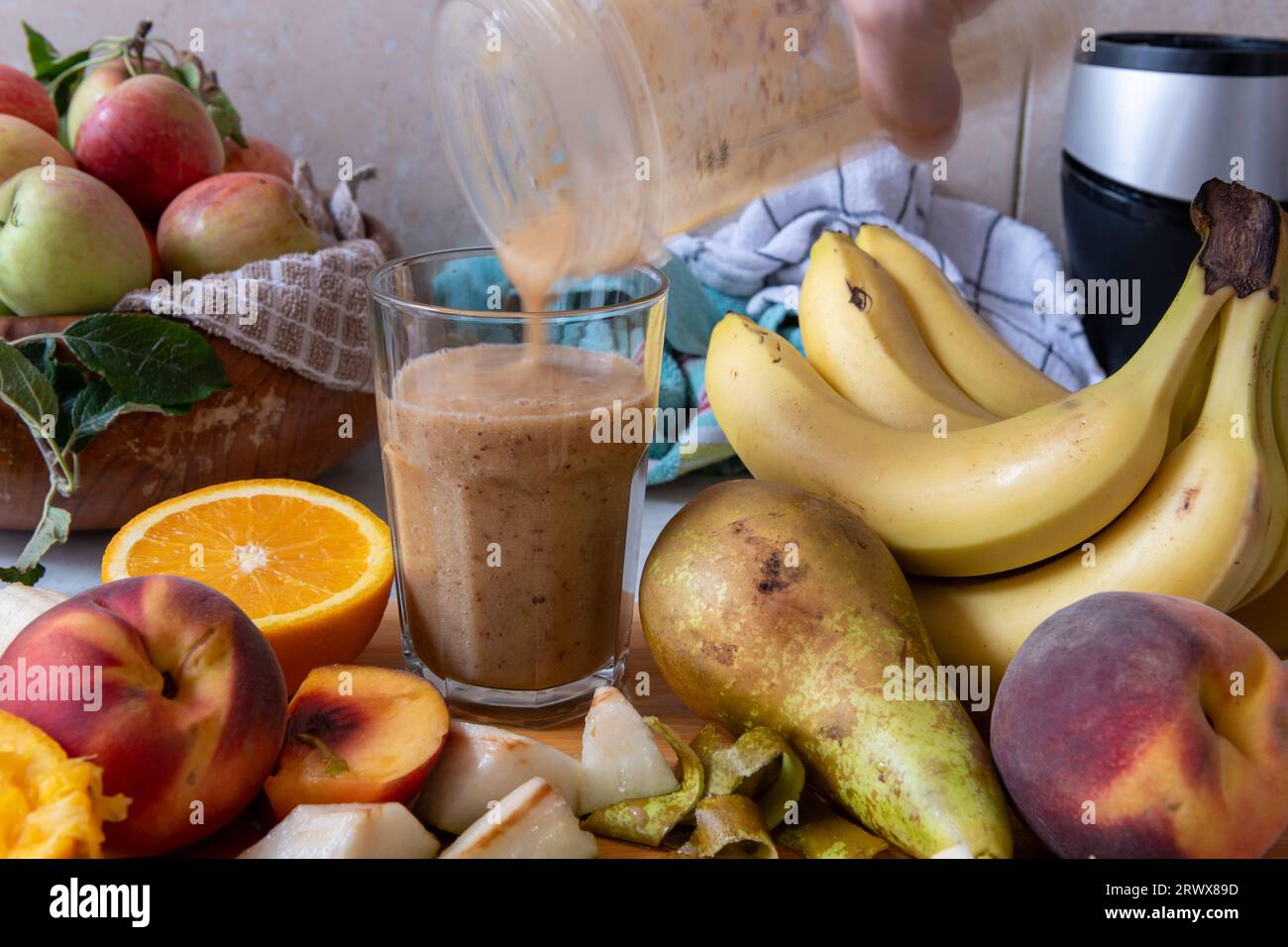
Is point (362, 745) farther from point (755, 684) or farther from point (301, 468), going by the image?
point (301, 468)

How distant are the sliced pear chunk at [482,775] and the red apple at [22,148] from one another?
2.27ft

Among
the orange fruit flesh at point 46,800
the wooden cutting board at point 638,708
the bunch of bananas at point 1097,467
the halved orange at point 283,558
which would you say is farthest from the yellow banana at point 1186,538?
the orange fruit flesh at point 46,800

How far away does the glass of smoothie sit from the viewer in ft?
2.29

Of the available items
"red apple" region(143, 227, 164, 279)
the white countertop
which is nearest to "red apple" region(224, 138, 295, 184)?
"red apple" region(143, 227, 164, 279)

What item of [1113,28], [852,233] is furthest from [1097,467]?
[1113,28]

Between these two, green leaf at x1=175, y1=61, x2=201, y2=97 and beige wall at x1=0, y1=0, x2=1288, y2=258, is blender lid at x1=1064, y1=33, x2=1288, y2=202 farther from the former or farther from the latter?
green leaf at x1=175, y1=61, x2=201, y2=97

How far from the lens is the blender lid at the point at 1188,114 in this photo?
47.0 inches

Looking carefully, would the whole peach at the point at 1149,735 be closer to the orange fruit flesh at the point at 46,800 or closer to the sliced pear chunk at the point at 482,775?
the sliced pear chunk at the point at 482,775

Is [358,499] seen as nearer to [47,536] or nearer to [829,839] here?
[47,536]

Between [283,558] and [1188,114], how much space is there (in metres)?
0.97

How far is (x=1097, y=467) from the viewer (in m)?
0.67

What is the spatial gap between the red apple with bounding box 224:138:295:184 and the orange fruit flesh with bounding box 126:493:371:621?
20.1 inches

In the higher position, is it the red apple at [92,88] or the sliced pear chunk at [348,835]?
the red apple at [92,88]

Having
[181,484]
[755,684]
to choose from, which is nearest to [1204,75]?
[755,684]
